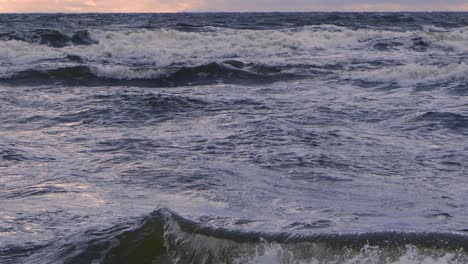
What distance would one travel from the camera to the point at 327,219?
4965 mm

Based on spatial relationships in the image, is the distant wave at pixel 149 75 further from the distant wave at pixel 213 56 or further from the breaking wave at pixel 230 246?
the breaking wave at pixel 230 246

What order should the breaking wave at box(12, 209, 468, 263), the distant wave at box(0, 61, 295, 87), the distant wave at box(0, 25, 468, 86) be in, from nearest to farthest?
1. the breaking wave at box(12, 209, 468, 263)
2. the distant wave at box(0, 61, 295, 87)
3. the distant wave at box(0, 25, 468, 86)

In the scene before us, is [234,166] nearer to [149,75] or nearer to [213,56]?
[149,75]

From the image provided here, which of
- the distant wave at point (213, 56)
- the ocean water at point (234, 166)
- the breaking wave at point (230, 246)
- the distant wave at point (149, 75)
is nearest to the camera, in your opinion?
the breaking wave at point (230, 246)

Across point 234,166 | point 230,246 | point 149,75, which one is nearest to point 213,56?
point 149,75

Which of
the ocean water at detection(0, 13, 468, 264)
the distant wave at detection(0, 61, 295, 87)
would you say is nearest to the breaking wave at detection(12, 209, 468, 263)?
the ocean water at detection(0, 13, 468, 264)

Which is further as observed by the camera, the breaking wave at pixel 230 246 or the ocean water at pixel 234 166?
the ocean water at pixel 234 166

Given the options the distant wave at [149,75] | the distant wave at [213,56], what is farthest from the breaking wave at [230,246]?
the distant wave at [213,56]

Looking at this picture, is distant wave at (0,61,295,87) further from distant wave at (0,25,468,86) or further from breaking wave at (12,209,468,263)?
breaking wave at (12,209,468,263)

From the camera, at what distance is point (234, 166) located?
Result: 6746 millimetres

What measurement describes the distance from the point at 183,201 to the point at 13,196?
1374 mm

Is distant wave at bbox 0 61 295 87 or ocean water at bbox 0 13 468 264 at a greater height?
ocean water at bbox 0 13 468 264

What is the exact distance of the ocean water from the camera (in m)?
4.34

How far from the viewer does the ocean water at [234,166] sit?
4.34m
